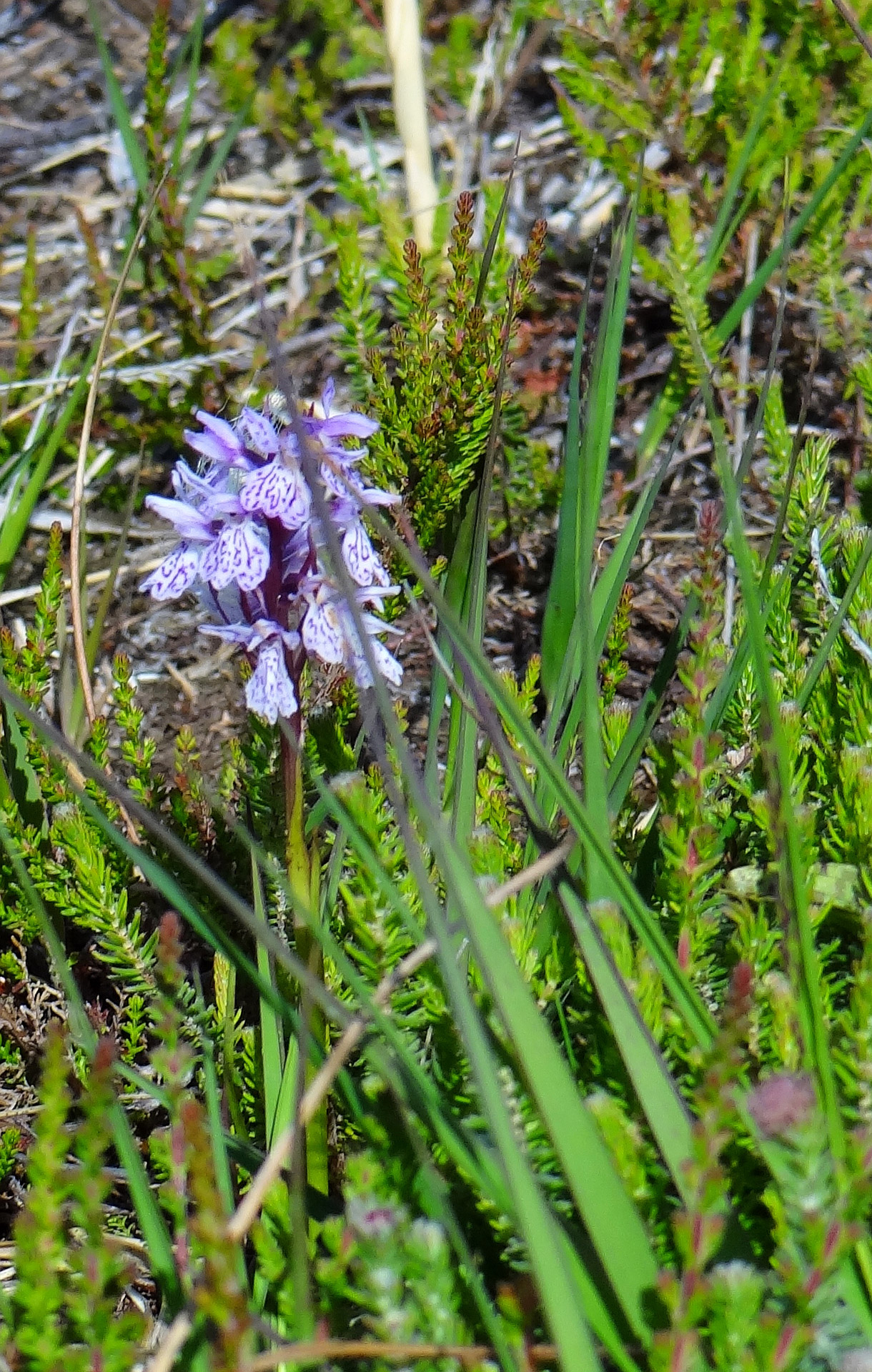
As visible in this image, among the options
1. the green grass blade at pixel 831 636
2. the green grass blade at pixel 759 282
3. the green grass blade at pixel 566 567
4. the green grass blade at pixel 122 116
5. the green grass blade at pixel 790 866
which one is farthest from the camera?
the green grass blade at pixel 122 116

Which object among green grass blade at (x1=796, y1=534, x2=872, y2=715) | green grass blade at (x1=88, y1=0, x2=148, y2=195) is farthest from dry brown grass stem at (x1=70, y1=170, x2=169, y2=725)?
green grass blade at (x1=796, y1=534, x2=872, y2=715)

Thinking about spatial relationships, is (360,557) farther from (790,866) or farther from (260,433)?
(790,866)

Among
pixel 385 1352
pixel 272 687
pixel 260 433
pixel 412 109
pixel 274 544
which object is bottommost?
pixel 385 1352

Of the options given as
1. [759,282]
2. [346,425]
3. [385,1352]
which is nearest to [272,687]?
[346,425]

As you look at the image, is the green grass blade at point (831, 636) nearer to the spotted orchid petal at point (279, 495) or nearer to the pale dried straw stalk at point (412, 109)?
the spotted orchid petal at point (279, 495)

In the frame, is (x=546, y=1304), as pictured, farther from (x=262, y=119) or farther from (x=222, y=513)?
(x=262, y=119)

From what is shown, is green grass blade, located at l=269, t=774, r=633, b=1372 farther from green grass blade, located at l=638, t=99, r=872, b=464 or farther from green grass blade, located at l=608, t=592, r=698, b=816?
green grass blade, located at l=638, t=99, r=872, b=464

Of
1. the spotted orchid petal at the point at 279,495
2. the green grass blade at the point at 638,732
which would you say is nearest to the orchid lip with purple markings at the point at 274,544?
the spotted orchid petal at the point at 279,495
